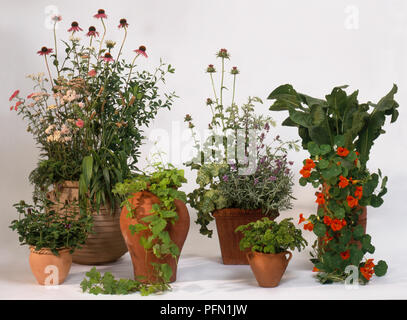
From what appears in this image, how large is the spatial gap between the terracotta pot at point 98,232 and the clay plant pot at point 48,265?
371 mm

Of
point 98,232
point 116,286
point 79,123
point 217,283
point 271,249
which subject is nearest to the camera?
point 116,286

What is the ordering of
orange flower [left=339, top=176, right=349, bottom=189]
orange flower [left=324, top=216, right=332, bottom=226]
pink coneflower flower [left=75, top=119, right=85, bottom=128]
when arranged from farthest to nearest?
pink coneflower flower [left=75, top=119, right=85, bottom=128], orange flower [left=324, top=216, right=332, bottom=226], orange flower [left=339, top=176, right=349, bottom=189]

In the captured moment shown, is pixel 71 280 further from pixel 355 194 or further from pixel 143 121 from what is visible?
pixel 355 194

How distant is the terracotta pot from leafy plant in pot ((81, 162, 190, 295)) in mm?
397

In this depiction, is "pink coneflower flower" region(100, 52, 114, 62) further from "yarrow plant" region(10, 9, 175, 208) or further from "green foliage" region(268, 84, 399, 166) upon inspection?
"green foliage" region(268, 84, 399, 166)

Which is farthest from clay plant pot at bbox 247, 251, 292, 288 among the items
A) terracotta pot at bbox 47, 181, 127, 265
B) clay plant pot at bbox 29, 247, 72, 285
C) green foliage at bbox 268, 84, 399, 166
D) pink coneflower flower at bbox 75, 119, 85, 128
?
pink coneflower flower at bbox 75, 119, 85, 128

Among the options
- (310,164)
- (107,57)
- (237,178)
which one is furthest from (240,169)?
(107,57)

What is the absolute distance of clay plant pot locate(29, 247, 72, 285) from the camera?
3480 mm

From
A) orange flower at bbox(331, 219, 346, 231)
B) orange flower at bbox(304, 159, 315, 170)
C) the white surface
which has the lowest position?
the white surface

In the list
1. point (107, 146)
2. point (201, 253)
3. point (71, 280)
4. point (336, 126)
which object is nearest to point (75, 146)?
point (107, 146)

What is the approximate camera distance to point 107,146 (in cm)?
394

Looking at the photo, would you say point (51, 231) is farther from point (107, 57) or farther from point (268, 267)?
point (268, 267)

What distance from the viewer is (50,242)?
11.5 ft

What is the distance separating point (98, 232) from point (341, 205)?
61.8 inches
